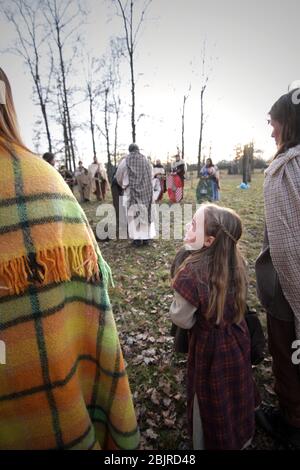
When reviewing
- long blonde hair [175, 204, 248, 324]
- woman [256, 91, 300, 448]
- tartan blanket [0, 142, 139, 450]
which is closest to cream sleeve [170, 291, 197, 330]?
long blonde hair [175, 204, 248, 324]

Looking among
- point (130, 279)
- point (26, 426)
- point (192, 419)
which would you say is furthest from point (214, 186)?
point (26, 426)

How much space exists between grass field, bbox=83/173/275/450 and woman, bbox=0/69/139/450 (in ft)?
3.92

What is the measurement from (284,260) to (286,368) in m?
0.84

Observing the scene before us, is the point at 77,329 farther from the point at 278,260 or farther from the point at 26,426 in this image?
the point at 278,260

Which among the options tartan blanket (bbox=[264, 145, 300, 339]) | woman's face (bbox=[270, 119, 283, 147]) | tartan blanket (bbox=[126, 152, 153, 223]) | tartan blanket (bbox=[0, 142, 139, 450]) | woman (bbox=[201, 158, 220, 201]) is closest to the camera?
tartan blanket (bbox=[0, 142, 139, 450])

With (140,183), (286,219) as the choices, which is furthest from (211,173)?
(286,219)

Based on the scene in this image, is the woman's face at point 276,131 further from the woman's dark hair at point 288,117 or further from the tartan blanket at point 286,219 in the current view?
the tartan blanket at point 286,219

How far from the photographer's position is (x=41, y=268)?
1.10 m

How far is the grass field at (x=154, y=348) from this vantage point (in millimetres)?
2385

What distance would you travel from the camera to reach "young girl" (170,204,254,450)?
174 centimetres

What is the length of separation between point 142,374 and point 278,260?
1942 millimetres

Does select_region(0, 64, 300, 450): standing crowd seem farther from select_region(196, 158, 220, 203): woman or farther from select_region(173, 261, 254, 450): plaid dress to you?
select_region(196, 158, 220, 203): woman

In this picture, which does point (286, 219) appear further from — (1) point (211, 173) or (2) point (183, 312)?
(1) point (211, 173)

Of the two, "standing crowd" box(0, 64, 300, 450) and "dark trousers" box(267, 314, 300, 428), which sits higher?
"standing crowd" box(0, 64, 300, 450)
